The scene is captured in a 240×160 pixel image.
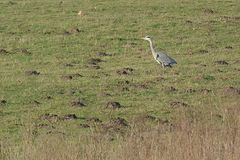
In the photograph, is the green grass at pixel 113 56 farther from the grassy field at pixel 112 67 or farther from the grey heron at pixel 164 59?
the grey heron at pixel 164 59

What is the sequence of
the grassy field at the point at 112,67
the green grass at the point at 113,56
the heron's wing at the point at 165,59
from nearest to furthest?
the grassy field at the point at 112,67 → the green grass at the point at 113,56 → the heron's wing at the point at 165,59

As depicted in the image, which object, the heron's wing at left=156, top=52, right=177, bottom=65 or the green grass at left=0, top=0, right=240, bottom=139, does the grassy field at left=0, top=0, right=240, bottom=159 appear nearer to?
the green grass at left=0, top=0, right=240, bottom=139

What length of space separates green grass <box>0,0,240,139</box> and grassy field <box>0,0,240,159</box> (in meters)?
0.03

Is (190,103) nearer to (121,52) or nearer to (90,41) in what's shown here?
(121,52)

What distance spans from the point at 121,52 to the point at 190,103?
675cm

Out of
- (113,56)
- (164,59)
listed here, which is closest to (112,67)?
(164,59)

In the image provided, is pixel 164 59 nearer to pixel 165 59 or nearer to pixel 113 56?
pixel 165 59

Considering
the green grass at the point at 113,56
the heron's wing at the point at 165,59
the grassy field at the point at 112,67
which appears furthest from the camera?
the heron's wing at the point at 165,59

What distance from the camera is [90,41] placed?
2492 cm

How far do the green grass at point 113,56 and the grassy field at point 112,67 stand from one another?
25 mm

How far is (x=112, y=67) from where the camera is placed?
21.5 meters

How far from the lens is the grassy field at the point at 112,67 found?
1525 centimetres

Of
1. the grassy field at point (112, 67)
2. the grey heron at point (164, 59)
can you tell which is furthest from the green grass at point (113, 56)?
the grey heron at point (164, 59)

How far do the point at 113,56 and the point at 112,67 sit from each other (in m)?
1.59
